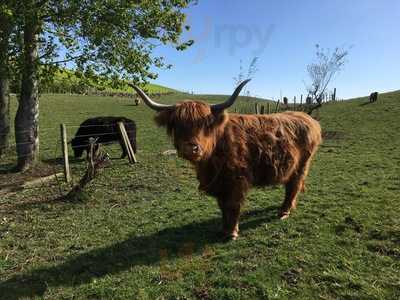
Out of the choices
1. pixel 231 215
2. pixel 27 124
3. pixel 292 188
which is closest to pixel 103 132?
pixel 27 124

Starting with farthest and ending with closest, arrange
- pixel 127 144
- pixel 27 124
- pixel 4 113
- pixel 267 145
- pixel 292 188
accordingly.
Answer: pixel 4 113, pixel 127 144, pixel 27 124, pixel 292 188, pixel 267 145

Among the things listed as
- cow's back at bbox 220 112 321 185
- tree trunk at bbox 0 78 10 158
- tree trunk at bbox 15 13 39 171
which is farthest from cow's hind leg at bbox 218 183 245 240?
tree trunk at bbox 0 78 10 158

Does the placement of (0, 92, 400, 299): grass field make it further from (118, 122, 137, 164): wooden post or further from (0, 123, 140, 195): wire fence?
(118, 122, 137, 164): wooden post

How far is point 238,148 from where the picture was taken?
182 inches

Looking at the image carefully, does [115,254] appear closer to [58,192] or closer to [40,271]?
[40,271]

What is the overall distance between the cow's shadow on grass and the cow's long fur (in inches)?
17.2

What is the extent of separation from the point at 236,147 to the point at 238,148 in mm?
38

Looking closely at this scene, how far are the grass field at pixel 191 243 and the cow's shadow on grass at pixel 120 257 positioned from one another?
0.04 feet

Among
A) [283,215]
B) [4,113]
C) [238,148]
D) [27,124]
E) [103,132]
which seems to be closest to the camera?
[238,148]

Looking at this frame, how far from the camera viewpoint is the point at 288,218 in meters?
5.24

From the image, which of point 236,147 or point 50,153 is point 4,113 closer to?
point 50,153

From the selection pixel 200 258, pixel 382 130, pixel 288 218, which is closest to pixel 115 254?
pixel 200 258

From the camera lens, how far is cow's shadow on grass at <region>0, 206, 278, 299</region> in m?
3.67

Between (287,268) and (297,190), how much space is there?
6.33 feet
